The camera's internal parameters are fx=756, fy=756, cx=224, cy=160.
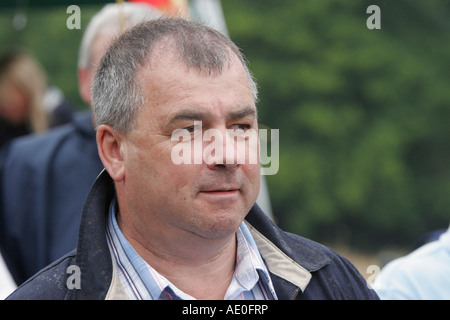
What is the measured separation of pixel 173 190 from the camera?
6.66ft

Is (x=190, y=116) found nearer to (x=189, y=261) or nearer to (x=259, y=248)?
(x=189, y=261)

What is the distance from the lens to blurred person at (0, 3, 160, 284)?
3527 millimetres

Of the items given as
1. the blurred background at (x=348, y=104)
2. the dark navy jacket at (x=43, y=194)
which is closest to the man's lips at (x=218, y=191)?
the dark navy jacket at (x=43, y=194)

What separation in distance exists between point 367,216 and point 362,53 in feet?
9.19

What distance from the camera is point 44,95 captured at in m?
5.80

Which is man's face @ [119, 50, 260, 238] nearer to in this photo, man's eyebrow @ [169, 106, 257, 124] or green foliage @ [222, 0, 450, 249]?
man's eyebrow @ [169, 106, 257, 124]

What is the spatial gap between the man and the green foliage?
10539mm

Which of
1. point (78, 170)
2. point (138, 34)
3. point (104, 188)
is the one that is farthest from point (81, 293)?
point (78, 170)

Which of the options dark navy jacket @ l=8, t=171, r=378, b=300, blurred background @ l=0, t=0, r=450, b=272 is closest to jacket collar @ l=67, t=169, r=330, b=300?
dark navy jacket @ l=8, t=171, r=378, b=300

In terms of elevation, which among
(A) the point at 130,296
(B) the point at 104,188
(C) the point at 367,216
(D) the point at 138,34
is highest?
(D) the point at 138,34

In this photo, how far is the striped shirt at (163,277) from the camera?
6.77 ft

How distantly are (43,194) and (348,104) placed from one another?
1008 centimetres

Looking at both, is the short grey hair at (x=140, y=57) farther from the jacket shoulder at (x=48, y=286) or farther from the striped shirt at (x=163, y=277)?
the jacket shoulder at (x=48, y=286)

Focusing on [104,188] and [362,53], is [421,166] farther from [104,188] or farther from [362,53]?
[104,188]
